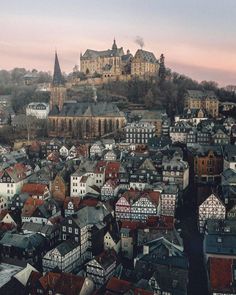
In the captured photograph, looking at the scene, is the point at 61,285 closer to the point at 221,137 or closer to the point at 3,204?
the point at 3,204

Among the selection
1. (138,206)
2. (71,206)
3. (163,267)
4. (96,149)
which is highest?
(96,149)

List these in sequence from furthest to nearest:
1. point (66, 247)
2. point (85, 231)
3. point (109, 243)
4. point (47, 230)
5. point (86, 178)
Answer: point (86, 178) → point (47, 230) → point (85, 231) → point (109, 243) → point (66, 247)

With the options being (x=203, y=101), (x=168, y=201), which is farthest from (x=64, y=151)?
(x=203, y=101)

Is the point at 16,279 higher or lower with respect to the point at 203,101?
lower

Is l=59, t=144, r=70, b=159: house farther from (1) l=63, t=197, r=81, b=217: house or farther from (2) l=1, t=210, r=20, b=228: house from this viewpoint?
(2) l=1, t=210, r=20, b=228: house

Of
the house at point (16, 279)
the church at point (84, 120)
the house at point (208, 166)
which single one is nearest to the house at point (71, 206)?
the house at point (16, 279)

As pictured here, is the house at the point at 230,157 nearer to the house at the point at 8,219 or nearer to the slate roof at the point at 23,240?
the slate roof at the point at 23,240
